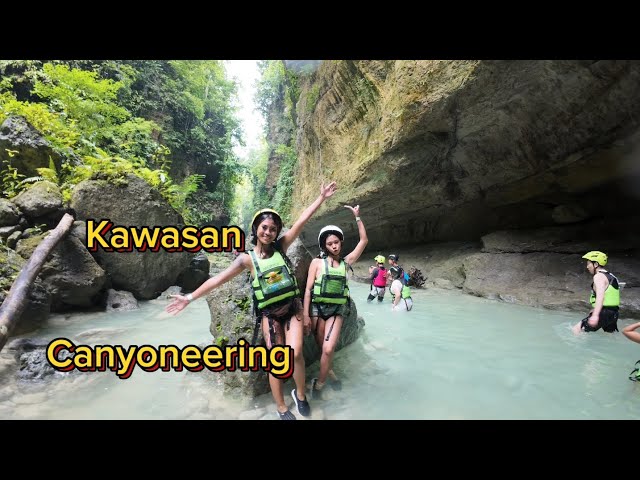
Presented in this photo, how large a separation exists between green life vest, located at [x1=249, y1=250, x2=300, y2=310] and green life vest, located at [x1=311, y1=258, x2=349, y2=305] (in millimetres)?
480

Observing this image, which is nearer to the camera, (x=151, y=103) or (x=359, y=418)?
(x=359, y=418)

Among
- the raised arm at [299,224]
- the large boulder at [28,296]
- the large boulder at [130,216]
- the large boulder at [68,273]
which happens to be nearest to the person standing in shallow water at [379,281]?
the raised arm at [299,224]

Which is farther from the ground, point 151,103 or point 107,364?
point 151,103

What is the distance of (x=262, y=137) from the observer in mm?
34719

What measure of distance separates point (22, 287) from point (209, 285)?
4381 mm

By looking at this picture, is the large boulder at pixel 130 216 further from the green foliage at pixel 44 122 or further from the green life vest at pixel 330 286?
the green life vest at pixel 330 286

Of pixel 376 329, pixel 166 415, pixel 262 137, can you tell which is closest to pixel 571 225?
pixel 376 329

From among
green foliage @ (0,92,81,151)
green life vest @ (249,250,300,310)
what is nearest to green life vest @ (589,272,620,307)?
green life vest @ (249,250,300,310)

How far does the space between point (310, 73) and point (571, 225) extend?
46.4 ft

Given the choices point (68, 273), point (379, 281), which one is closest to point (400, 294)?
point (379, 281)

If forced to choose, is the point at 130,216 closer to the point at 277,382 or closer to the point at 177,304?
the point at 177,304

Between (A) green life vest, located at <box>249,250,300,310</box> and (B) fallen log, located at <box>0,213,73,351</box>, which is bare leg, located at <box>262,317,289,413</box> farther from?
(B) fallen log, located at <box>0,213,73,351</box>

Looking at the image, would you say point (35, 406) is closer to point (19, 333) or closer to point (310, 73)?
point (19, 333)

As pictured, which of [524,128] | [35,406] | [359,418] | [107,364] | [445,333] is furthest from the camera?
[524,128]
